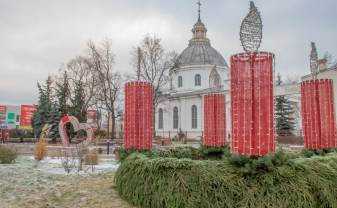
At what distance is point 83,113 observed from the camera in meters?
34.9

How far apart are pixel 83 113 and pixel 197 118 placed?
609 inches

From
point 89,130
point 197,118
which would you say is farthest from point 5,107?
point 89,130

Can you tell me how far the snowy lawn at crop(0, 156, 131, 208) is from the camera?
6.86 m

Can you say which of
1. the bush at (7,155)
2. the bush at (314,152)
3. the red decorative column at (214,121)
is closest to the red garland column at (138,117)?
the red decorative column at (214,121)

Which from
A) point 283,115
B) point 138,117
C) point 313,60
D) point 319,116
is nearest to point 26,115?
point 283,115

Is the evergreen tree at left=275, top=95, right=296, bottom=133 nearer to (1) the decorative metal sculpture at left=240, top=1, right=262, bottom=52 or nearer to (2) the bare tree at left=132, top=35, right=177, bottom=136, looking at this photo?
(2) the bare tree at left=132, top=35, right=177, bottom=136

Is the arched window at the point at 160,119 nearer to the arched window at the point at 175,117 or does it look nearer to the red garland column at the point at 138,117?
the arched window at the point at 175,117

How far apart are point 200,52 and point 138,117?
133ft

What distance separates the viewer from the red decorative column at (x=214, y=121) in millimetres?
10766

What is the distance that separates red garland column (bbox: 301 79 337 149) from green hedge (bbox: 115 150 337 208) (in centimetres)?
285

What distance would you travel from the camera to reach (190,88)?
47094 mm

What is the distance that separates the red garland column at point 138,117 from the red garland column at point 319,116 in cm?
462

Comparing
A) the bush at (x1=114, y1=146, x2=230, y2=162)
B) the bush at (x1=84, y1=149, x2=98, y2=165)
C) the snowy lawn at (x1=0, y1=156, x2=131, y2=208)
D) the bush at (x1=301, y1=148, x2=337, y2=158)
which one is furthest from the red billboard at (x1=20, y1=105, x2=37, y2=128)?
the bush at (x1=301, y1=148, x2=337, y2=158)

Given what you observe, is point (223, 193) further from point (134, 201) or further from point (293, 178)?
point (134, 201)
